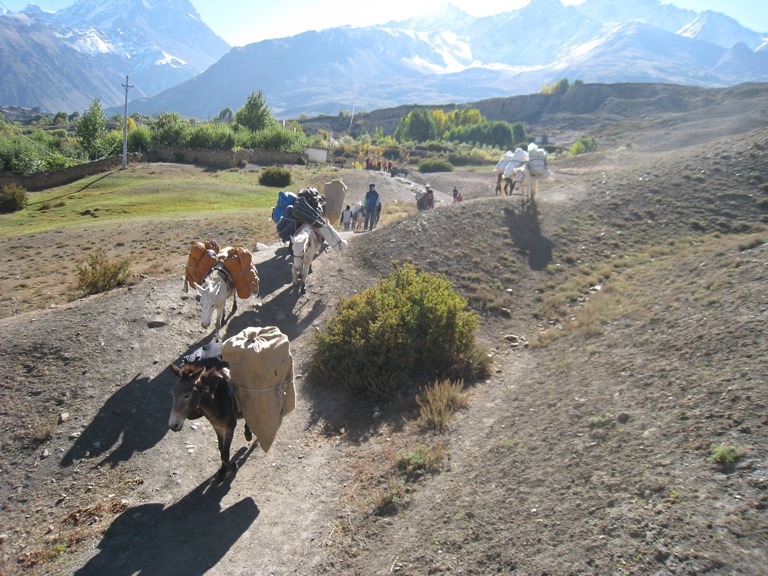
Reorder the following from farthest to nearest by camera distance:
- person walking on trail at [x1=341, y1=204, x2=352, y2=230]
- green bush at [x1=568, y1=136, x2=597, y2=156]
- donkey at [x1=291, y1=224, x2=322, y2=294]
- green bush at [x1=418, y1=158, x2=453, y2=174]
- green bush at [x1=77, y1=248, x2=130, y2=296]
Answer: green bush at [x1=568, y1=136, x2=597, y2=156] → green bush at [x1=418, y1=158, x2=453, y2=174] → person walking on trail at [x1=341, y1=204, x2=352, y2=230] → donkey at [x1=291, y1=224, x2=322, y2=294] → green bush at [x1=77, y1=248, x2=130, y2=296]

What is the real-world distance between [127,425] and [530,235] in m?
13.8

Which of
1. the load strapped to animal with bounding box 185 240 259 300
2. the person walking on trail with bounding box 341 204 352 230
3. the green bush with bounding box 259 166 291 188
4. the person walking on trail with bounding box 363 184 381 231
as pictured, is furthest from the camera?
the green bush with bounding box 259 166 291 188

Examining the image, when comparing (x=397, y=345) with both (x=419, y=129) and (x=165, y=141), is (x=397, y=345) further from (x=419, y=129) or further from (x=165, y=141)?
(x=419, y=129)

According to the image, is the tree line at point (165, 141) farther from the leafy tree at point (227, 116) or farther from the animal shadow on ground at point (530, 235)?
the animal shadow on ground at point (530, 235)

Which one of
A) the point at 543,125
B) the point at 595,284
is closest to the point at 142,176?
the point at 595,284

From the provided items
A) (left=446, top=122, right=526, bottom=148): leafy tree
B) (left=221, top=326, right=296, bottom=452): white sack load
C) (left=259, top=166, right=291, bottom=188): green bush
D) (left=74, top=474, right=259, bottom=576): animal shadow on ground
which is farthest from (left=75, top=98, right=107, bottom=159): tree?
(left=446, top=122, right=526, bottom=148): leafy tree

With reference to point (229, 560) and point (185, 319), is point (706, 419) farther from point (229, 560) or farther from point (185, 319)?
point (185, 319)

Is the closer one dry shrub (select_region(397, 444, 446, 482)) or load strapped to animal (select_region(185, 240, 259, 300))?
dry shrub (select_region(397, 444, 446, 482))

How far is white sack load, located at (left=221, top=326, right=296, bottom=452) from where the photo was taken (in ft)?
23.8

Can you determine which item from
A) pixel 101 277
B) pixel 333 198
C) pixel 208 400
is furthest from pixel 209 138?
pixel 208 400

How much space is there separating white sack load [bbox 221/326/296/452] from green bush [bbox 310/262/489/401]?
9.00 ft

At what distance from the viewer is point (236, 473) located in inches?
309

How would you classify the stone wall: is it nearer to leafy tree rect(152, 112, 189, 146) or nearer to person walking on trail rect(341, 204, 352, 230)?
leafy tree rect(152, 112, 189, 146)

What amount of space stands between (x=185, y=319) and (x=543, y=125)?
15021 cm
